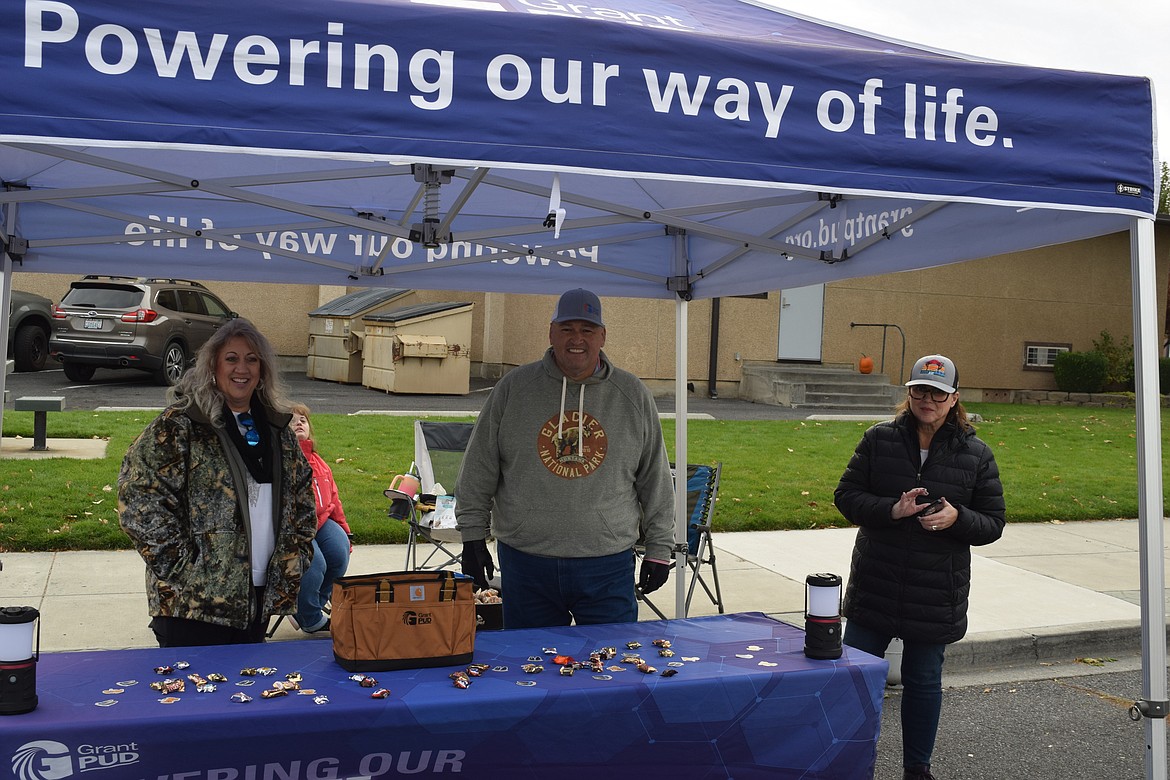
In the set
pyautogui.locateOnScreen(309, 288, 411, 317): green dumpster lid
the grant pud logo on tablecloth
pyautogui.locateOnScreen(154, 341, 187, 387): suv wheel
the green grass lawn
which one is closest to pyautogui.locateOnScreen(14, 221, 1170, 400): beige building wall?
pyautogui.locateOnScreen(309, 288, 411, 317): green dumpster lid

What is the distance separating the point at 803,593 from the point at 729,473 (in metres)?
4.00

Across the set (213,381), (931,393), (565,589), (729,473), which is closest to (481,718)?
(565,589)

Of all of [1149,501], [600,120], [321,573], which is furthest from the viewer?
[321,573]

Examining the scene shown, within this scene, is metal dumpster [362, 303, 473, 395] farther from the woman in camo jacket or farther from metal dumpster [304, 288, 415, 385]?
the woman in camo jacket

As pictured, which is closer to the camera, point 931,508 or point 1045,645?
point 931,508

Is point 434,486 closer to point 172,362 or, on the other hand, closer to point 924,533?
point 924,533

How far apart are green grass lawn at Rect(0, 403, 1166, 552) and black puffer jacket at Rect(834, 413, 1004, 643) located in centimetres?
491

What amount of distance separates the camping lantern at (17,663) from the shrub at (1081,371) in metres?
22.8

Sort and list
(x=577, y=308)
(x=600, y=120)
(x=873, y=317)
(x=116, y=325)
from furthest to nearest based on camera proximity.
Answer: (x=873, y=317) < (x=116, y=325) < (x=577, y=308) < (x=600, y=120)

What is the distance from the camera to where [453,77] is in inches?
110

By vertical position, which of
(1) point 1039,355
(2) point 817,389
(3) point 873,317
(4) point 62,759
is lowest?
(4) point 62,759

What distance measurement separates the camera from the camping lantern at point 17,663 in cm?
→ 269

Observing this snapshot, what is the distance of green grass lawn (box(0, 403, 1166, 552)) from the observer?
800 cm

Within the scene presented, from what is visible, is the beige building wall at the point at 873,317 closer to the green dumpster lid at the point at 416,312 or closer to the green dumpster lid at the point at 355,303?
the green dumpster lid at the point at 355,303
